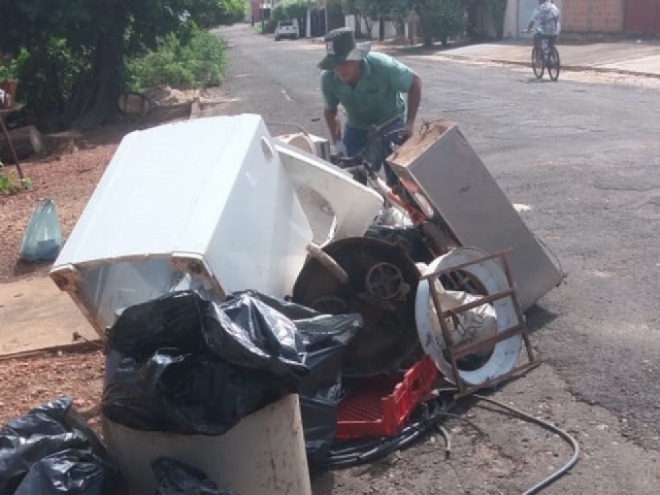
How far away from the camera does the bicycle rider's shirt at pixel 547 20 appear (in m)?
21.1

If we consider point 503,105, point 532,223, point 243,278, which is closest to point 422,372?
point 243,278

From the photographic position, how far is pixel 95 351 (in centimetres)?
575

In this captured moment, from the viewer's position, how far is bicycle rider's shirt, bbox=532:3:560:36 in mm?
21125

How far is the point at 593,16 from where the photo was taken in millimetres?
33688

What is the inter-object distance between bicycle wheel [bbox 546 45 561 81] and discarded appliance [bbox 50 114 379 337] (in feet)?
55.6

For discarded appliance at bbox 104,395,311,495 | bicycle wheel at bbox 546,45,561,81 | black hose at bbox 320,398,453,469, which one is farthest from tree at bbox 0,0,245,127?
discarded appliance at bbox 104,395,311,495

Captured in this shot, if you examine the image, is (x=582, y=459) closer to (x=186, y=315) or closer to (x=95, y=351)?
(x=186, y=315)

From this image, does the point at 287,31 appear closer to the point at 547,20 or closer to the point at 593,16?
the point at 593,16

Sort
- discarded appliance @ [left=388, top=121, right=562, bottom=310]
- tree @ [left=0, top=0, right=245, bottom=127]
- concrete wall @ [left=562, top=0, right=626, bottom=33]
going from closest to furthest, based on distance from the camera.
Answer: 1. discarded appliance @ [left=388, top=121, right=562, bottom=310]
2. tree @ [left=0, top=0, right=245, bottom=127]
3. concrete wall @ [left=562, top=0, right=626, bottom=33]

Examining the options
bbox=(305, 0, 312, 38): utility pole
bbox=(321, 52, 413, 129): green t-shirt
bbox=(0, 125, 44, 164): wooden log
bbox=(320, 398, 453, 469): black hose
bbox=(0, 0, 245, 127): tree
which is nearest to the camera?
bbox=(320, 398, 453, 469): black hose

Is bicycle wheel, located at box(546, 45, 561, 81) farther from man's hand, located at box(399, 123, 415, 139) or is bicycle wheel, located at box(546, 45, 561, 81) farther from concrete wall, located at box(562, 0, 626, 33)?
man's hand, located at box(399, 123, 415, 139)

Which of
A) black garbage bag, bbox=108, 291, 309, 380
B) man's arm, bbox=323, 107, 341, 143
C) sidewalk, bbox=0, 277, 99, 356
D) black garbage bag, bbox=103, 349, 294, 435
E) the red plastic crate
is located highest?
man's arm, bbox=323, 107, 341, 143

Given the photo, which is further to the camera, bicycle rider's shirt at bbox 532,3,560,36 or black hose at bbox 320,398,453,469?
bicycle rider's shirt at bbox 532,3,560,36

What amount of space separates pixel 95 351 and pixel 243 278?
195 cm
